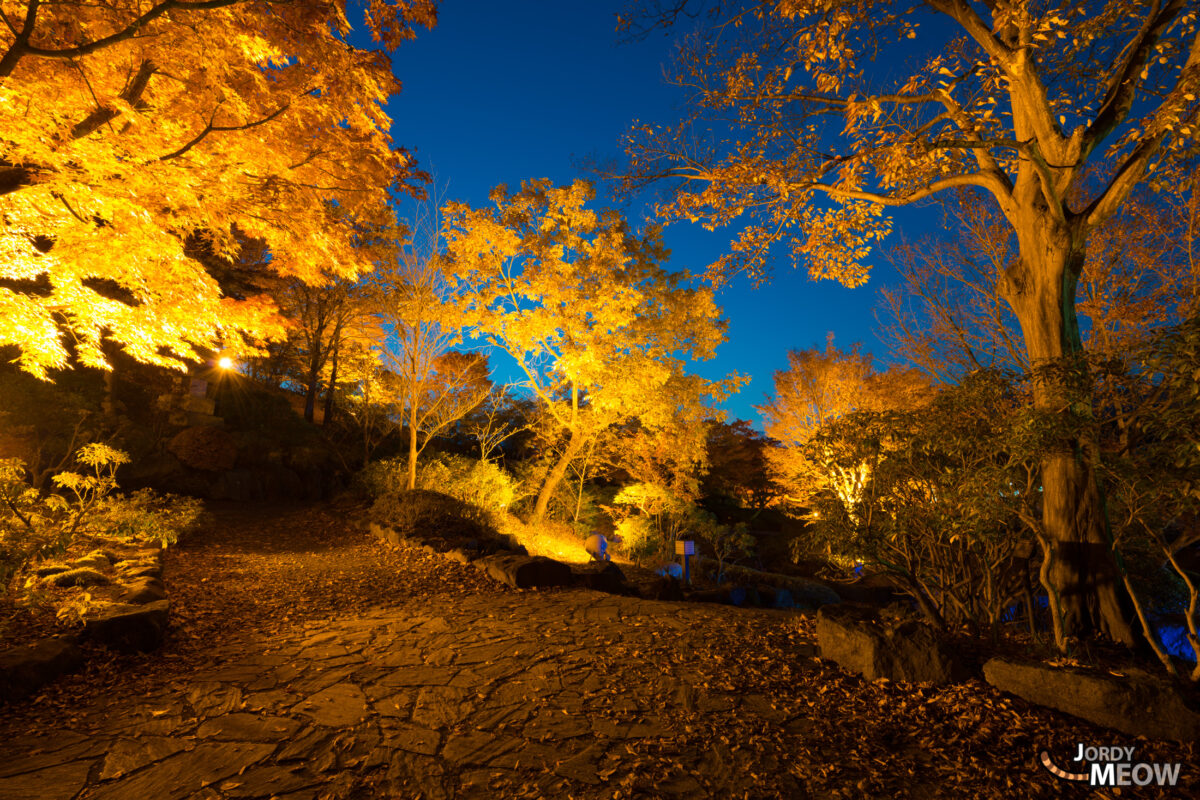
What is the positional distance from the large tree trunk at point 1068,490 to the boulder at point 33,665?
259 inches

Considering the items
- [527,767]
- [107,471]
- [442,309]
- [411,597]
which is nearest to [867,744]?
[527,767]

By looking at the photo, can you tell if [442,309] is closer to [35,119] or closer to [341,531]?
[341,531]

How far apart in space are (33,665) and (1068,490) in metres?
7.27

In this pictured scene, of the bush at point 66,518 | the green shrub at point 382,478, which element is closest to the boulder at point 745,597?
the bush at point 66,518

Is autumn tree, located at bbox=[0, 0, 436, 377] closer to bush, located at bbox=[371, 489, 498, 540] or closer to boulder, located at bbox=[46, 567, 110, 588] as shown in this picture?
boulder, located at bbox=[46, 567, 110, 588]

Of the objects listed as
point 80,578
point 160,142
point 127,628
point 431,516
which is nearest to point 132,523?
point 80,578

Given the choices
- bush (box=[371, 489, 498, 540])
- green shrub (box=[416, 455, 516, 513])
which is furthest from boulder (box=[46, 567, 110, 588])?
green shrub (box=[416, 455, 516, 513])

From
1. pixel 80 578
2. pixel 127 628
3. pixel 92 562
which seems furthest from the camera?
pixel 92 562

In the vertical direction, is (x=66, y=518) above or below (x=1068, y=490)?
below

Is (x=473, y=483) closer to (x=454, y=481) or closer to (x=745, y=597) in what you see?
(x=454, y=481)

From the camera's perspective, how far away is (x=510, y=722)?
9.45 ft

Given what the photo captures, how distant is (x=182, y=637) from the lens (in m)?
4.26

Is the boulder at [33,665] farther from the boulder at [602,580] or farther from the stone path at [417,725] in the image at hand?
the boulder at [602,580]

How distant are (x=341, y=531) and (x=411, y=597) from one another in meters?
5.33
